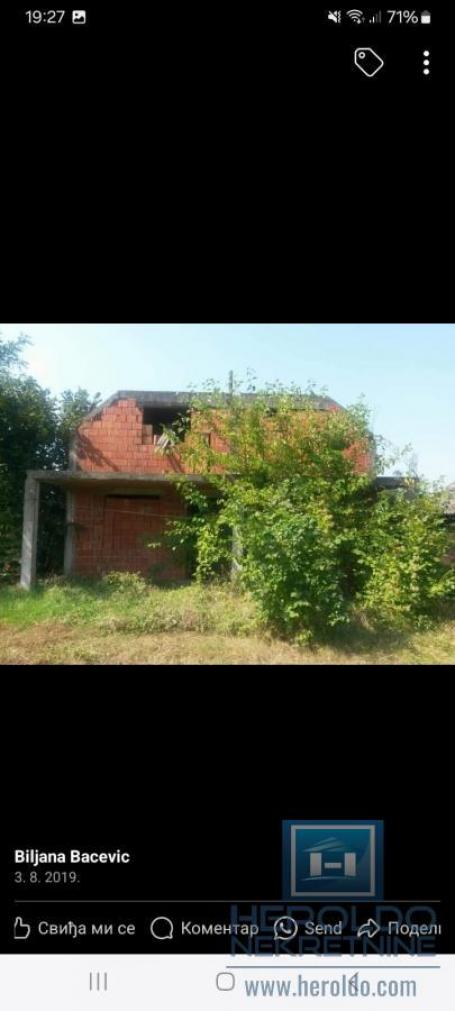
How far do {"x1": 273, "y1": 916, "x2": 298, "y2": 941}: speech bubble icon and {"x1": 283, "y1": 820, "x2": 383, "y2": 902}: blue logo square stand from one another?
0.07m

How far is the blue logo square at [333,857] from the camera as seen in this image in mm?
874

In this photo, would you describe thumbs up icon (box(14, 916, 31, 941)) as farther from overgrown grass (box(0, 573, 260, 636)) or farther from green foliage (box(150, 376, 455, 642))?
green foliage (box(150, 376, 455, 642))

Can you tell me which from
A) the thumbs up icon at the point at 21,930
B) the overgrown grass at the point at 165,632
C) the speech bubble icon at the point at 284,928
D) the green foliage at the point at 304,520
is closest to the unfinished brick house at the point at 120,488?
the green foliage at the point at 304,520

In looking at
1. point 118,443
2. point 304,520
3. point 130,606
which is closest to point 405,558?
point 304,520

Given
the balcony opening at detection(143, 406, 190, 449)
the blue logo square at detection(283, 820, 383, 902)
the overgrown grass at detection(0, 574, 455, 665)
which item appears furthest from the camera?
the balcony opening at detection(143, 406, 190, 449)

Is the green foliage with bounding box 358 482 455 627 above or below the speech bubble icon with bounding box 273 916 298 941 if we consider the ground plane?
above

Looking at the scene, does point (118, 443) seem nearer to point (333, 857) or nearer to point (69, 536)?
point (69, 536)

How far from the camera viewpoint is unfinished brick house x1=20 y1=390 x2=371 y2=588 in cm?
404

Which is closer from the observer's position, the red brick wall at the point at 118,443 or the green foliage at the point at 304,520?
the green foliage at the point at 304,520

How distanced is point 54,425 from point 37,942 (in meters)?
4.09

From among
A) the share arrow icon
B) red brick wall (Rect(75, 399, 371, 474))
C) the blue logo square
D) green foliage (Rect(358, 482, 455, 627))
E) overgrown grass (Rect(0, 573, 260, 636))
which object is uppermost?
red brick wall (Rect(75, 399, 371, 474))

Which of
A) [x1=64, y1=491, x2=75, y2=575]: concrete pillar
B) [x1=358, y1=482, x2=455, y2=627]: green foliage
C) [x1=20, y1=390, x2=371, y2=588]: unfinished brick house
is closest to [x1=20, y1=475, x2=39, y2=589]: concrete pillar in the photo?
[x1=20, y1=390, x2=371, y2=588]: unfinished brick house

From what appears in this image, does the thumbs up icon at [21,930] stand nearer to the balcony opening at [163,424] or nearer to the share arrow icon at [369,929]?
the share arrow icon at [369,929]

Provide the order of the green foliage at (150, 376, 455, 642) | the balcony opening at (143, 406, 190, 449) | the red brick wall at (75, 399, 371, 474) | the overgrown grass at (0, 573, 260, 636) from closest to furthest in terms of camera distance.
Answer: the overgrown grass at (0, 573, 260, 636), the green foliage at (150, 376, 455, 642), the balcony opening at (143, 406, 190, 449), the red brick wall at (75, 399, 371, 474)
